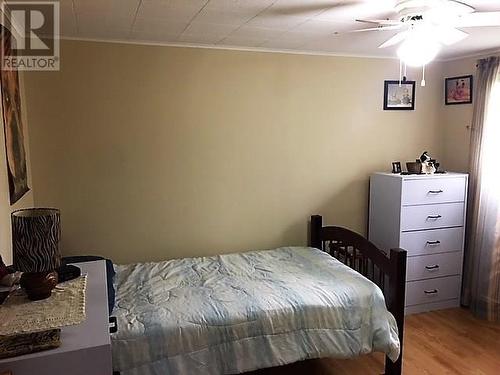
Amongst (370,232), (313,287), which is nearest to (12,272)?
(313,287)

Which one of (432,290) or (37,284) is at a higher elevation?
(37,284)

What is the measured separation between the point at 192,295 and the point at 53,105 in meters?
1.75

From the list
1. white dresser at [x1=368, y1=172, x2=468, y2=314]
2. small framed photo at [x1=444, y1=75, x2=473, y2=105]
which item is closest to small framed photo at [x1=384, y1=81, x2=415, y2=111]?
small framed photo at [x1=444, y1=75, x2=473, y2=105]

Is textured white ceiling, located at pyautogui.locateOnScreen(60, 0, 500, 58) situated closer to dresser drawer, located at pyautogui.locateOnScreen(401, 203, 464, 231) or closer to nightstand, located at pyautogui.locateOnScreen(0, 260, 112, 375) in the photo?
dresser drawer, located at pyautogui.locateOnScreen(401, 203, 464, 231)

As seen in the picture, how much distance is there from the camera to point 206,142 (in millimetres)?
3457

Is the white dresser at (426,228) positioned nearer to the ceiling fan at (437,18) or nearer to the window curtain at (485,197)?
the window curtain at (485,197)

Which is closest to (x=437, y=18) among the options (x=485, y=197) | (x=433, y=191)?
(x=433, y=191)

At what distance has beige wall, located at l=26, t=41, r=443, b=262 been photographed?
314 cm

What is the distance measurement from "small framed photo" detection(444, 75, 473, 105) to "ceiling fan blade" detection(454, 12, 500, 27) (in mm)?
1763

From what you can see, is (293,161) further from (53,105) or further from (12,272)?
(12,272)

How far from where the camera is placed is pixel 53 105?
3.07m

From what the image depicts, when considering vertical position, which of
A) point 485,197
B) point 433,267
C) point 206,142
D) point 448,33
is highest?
point 448,33

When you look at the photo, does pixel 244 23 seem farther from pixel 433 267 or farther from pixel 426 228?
pixel 433 267

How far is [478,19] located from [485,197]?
1.93m
